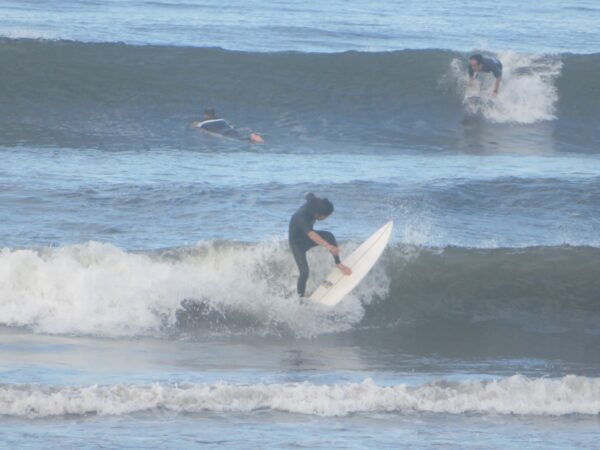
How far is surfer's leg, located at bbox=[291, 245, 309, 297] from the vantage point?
1196 cm

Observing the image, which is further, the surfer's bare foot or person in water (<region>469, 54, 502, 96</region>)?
person in water (<region>469, 54, 502, 96</region>)

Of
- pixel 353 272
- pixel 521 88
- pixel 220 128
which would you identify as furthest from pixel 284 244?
pixel 521 88

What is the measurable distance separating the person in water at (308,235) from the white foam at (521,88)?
1294cm

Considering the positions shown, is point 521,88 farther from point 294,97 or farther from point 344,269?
point 344,269

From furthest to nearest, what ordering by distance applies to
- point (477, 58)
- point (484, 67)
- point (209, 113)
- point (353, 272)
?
point (484, 67)
point (477, 58)
point (209, 113)
point (353, 272)

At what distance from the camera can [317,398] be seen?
902cm

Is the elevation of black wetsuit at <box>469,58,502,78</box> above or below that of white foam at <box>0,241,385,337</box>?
above

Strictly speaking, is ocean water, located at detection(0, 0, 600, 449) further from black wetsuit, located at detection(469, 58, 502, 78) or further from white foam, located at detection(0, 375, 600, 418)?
black wetsuit, located at detection(469, 58, 502, 78)

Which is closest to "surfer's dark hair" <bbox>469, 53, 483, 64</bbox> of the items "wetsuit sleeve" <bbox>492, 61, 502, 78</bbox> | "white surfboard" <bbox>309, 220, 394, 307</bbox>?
"wetsuit sleeve" <bbox>492, 61, 502, 78</bbox>

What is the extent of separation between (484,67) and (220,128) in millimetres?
6337

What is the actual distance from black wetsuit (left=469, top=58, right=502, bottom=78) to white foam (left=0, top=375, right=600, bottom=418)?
48.7ft

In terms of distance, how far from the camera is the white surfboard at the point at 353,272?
12078 mm

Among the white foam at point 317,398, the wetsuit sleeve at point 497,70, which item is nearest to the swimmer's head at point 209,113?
the wetsuit sleeve at point 497,70

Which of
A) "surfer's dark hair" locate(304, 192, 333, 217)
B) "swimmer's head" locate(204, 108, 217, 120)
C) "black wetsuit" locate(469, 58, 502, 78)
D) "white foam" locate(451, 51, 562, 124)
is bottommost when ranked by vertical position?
"swimmer's head" locate(204, 108, 217, 120)
